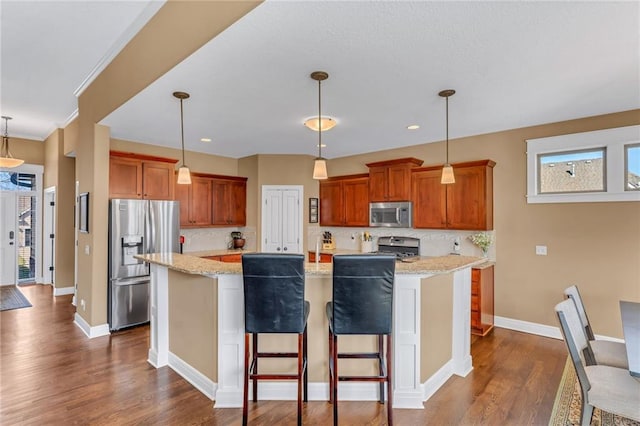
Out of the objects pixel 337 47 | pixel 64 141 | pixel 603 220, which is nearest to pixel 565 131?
pixel 603 220

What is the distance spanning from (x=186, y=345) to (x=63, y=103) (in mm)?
4229

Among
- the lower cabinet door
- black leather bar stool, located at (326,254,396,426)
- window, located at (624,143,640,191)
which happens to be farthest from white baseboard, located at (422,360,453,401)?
the lower cabinet door

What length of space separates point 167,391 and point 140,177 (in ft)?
10.2

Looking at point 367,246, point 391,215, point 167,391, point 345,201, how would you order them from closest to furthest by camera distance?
1. point 167,391
2. point 391,215
3. point 367,246
4. point 345,201

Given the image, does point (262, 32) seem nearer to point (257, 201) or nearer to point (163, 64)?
point (163, 64)

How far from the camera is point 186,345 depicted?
2.95 meters

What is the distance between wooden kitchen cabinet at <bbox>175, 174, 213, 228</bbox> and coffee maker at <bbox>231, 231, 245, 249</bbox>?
56 centimetres

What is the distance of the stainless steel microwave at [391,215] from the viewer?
17.1 ft

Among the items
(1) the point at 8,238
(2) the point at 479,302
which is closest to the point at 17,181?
(1) the point at 8,238

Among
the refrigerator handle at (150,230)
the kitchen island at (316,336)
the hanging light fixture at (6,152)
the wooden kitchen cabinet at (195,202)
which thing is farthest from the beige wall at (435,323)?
the hanging light fixture at (6,152)

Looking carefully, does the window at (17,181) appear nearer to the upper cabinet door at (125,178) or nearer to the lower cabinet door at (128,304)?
the upper cabinet door at (125,178)

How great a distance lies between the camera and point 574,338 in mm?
2094

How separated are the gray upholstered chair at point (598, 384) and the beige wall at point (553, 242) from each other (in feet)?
6.72

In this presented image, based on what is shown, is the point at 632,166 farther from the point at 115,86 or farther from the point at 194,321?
the point at 115,86
